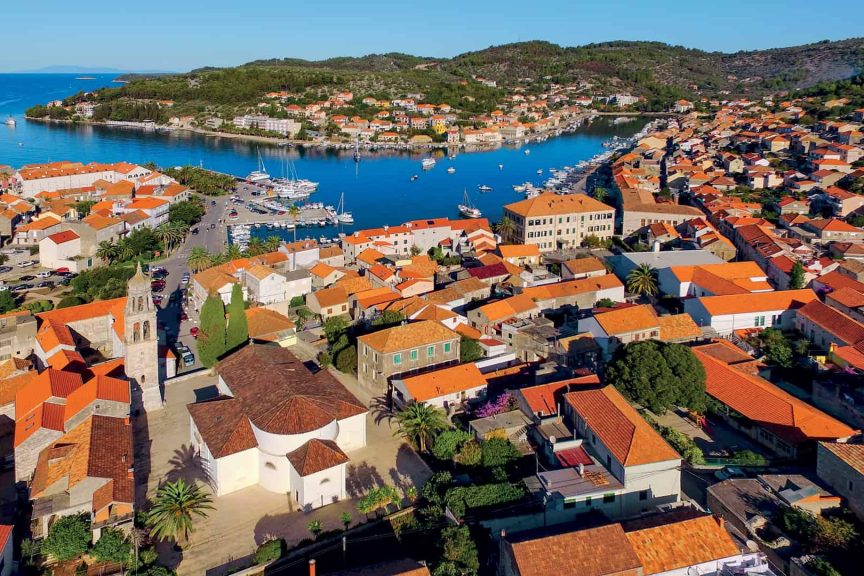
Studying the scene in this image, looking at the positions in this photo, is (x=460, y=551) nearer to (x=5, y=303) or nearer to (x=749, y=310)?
(x=749, y=310)

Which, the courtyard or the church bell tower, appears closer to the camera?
the courtyard

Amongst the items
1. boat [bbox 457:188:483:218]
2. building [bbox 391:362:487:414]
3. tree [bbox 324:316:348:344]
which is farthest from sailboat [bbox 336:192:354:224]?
building [bbox 391:362:487:414]

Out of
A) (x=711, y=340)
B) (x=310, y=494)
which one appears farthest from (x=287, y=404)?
(x=711, y=340)

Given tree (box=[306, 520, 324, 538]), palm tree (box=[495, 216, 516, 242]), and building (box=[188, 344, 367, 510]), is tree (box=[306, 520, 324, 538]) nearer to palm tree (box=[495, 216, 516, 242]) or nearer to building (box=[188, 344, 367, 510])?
building (box=[188, 344, 367, 510])

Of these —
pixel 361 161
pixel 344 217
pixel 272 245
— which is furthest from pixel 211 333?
pixel 361 161

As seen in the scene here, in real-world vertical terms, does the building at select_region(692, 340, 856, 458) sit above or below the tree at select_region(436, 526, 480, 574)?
above

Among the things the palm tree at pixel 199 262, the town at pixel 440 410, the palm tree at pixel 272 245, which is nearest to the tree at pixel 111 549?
the town at pixel 440 410
